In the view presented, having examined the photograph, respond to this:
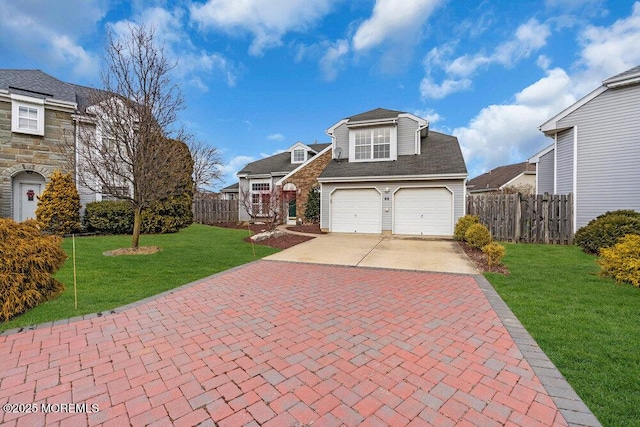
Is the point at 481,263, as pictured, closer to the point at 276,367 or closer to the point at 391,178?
the point at 391,178

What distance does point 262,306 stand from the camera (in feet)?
15.0

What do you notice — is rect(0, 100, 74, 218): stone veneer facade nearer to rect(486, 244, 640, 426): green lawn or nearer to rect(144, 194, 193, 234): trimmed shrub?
rect(144, 194, 193, 234): trimmed shrub

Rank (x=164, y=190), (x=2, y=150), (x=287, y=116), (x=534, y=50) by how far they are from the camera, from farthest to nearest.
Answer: (x=287, y=116)
(x=2, y=150)
(x=534, y=50)
(x=164, y=190)

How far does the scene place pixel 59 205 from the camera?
12.2 m

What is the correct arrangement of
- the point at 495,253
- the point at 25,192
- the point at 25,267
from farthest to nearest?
the point at 25,192 → the point at 495,253 → the point at 25,267

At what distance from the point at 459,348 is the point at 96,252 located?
10.4 metres

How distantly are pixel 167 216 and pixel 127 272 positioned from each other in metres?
8.62

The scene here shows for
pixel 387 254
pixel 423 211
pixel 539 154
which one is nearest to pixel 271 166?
pixel 423 211

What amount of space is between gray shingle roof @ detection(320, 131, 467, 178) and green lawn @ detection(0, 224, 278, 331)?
6.95m

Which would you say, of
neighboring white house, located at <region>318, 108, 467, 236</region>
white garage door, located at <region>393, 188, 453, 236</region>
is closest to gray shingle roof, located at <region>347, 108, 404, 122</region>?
neighboring white house, located at <region>318, 108, 467, 236</region>

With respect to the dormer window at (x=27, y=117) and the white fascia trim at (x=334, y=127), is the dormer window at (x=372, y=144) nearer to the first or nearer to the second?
the white fascia trim at (x=334, y=127)

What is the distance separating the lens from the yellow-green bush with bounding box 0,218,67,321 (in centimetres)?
399

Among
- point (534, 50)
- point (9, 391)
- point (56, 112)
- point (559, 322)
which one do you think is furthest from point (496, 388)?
point (56, 112)

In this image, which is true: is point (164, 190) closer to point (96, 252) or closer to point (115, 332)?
point (96, 252)
